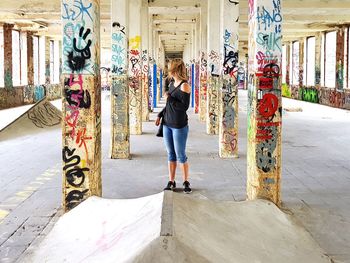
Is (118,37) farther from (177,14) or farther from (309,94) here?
(309,94)

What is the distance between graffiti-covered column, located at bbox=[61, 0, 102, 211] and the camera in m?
6.67

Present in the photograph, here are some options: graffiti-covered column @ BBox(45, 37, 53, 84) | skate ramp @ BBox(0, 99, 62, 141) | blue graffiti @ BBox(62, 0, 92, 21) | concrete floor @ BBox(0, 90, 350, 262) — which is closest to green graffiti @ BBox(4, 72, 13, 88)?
graffiti-covered column @ BBox(45, 37, 53, 84)

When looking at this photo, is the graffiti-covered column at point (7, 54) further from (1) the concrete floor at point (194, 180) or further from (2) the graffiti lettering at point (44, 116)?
(1) the concrete floor at point (194, 180)

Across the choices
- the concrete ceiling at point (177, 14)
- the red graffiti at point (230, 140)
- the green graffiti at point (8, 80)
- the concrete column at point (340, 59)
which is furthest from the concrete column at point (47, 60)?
the red graffiti at point (230, 140)

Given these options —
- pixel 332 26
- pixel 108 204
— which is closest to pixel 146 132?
pixel 108 204

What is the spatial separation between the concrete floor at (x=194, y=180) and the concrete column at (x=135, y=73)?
30.9 inches

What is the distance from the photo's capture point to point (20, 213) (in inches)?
275

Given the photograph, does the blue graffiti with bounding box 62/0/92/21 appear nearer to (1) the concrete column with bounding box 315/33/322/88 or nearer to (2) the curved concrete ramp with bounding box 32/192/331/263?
(2) the curved concrete ramp with bounding box 32/192/331/263

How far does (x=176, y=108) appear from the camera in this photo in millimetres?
7773

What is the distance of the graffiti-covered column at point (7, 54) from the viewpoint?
28328 mm

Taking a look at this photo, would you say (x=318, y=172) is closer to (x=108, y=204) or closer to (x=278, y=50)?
(x=278, y=50)

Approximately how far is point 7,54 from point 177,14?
1071 centimetres

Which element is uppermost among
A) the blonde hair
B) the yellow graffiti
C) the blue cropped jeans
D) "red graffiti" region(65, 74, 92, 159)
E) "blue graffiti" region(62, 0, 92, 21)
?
the yellow graffiti

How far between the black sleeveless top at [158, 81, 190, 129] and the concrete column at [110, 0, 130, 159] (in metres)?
4.14
